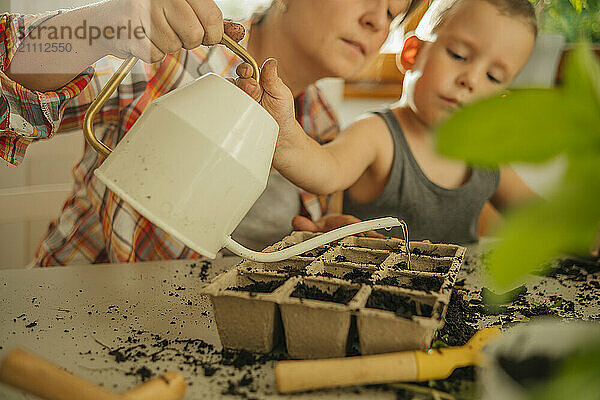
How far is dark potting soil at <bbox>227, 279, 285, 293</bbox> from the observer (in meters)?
0.49

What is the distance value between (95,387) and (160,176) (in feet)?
0.53

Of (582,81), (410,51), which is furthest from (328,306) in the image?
(410,51)

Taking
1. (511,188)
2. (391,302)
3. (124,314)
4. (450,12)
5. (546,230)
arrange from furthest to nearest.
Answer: (511,188) → (450,12) → (124,314) → (391,302) → (546,230)

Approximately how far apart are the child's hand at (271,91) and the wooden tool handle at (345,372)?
0.34 m

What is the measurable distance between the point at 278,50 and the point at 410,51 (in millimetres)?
297

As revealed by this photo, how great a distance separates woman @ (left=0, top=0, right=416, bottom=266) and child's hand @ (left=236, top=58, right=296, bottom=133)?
89mm

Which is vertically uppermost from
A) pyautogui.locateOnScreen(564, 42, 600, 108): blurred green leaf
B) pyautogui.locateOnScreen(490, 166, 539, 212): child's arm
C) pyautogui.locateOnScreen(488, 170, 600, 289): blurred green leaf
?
pyautogui.locateOnScreen(564, 42, 600, 108): blurred green leaf

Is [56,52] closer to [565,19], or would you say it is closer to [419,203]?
[419,203]

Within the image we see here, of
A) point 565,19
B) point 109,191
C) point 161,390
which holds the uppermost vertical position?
point 565,19

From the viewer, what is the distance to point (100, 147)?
46 centimetres

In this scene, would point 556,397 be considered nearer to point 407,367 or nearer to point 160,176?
point 407,367

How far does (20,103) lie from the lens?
0.70m

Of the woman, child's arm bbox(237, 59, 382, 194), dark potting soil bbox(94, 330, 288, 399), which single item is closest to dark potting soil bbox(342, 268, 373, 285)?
dark potting soil bbox(94, 330, 288, 399)

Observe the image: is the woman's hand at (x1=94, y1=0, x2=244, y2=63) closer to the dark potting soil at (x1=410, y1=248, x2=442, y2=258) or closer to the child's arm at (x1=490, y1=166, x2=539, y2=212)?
the dark potting soil at (x1=410, y1=248, x2=442, y2=258)
